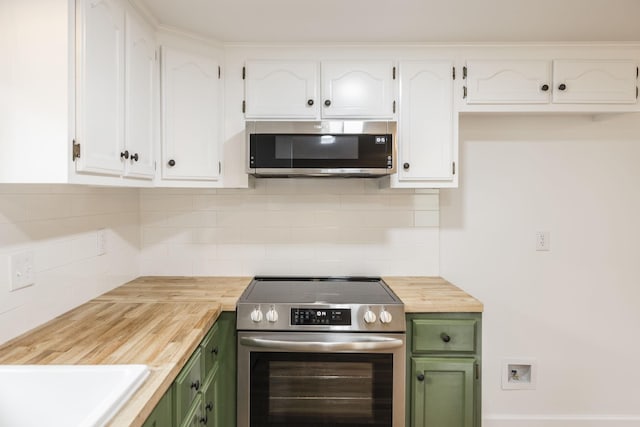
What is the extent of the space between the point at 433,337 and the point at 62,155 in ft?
5.23

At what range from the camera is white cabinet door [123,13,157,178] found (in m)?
1.67

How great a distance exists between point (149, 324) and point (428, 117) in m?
1.60

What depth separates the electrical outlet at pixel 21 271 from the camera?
139cm

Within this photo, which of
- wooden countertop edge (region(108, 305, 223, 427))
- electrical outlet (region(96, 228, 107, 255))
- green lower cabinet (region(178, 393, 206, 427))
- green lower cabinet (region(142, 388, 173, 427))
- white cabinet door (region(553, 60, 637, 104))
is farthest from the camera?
white cabinet door (region(553, 60, 637, 104))

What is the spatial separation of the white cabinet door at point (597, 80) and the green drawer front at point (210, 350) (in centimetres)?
204

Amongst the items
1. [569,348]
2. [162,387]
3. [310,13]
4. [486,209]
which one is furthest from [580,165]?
[162,387]

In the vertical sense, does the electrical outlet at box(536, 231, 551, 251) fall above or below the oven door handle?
above

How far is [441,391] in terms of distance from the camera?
73.5 inches

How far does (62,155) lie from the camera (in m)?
1.21

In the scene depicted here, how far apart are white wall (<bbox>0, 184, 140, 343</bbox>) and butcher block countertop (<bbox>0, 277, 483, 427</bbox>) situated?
6 centimetres

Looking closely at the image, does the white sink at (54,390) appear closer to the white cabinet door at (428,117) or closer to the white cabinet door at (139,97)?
the white cabinet door at (139,97)

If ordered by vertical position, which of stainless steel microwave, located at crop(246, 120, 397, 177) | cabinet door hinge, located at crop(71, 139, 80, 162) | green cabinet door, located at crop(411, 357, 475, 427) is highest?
stainless steel microwave, located at crop(246, 120, 397, 177)

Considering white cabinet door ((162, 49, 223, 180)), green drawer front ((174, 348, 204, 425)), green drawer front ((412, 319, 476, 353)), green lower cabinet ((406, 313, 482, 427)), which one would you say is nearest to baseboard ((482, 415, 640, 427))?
green lower cabinet ((406, 313, 482, 427))

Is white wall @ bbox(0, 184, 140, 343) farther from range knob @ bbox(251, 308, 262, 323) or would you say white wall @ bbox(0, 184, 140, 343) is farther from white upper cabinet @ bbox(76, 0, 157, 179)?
range knob @ bbox(251, 308, 262, 323)
